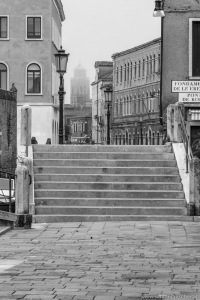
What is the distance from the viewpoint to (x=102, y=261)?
15844 mm

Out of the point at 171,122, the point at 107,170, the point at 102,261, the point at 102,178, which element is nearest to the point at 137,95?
the point at 171,122

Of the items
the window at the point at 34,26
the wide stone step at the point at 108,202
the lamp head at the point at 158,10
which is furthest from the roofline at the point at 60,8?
the wide stone step at the point at 108,202

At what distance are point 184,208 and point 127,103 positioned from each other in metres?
98.7

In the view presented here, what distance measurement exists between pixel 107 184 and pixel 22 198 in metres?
3.11

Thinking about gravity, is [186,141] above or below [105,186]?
above

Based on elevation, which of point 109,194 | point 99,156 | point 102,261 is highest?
point 99,156

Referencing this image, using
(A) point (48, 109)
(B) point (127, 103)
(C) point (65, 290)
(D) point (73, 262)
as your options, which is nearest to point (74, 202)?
(D) point (73, 262)

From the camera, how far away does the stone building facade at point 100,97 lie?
151 meters

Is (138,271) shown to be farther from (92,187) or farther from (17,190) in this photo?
(92,187)

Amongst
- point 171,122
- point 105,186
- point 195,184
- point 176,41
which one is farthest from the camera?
point 176,41

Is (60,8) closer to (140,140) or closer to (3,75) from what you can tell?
(3,75)

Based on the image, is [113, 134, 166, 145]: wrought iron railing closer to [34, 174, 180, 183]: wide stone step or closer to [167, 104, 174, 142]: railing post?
[167, 104, 174, 142]: railing post

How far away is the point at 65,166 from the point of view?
25.2 meters

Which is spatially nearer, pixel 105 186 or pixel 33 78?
pixel 105 186
